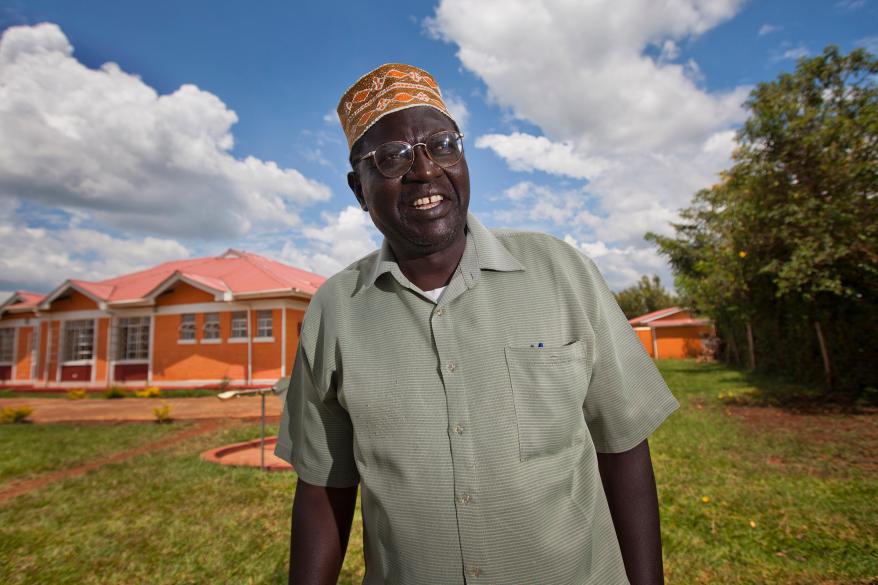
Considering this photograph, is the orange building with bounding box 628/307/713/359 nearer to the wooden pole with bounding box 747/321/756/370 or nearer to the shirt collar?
the wooden pole with bounding box 747/321/756/370

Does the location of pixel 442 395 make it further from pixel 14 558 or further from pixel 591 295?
pixel 14 558

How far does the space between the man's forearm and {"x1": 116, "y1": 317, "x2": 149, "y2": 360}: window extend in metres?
20.9

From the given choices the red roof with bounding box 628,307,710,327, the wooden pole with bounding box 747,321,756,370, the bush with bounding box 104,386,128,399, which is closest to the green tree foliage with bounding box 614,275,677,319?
the red roof with bounding box 628,307,710,327

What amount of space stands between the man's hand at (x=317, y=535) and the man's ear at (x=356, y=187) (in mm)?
A: 934

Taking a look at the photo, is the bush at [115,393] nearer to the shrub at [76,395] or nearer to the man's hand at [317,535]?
the shrub at [76,395]

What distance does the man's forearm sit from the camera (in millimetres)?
1330

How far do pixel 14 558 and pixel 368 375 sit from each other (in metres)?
5.00

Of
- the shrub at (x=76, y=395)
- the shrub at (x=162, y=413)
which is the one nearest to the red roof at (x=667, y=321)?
the shrub at (x=162, y=413)

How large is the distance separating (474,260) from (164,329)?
19955 millimetres

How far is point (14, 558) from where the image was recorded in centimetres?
420

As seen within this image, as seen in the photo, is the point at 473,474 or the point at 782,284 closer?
the point at 473,474

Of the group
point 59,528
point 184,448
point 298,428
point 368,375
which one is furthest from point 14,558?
point 368,375

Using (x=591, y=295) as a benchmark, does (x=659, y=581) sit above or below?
below

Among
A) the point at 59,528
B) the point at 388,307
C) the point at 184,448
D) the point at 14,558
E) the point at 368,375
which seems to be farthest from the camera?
the point at 184,448
